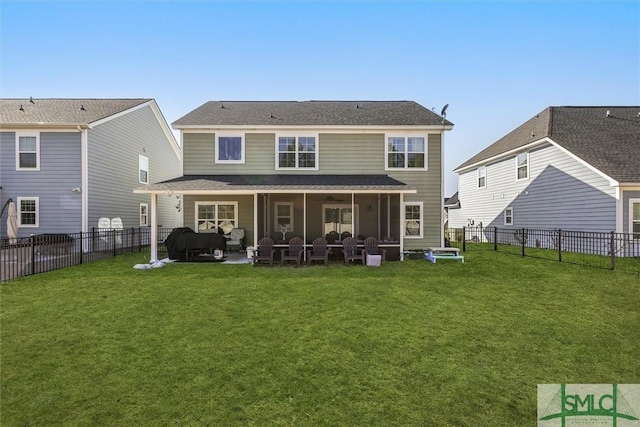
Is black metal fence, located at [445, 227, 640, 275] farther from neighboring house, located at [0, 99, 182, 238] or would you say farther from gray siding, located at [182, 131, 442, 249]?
neighboring house, located at [0, 99, 182, 238]

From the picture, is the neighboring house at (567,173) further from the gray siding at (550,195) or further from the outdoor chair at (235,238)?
the outdoor chair at (235,238)

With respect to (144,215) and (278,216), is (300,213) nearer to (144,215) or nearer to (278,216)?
(278,216)

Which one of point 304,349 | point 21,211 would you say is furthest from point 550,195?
point 21,211

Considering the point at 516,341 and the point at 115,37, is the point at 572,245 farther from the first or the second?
the point at 115,37

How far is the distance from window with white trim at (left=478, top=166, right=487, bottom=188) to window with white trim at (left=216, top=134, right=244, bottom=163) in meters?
A: 17.3

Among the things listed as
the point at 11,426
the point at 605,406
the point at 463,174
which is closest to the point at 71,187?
the point at 11,426

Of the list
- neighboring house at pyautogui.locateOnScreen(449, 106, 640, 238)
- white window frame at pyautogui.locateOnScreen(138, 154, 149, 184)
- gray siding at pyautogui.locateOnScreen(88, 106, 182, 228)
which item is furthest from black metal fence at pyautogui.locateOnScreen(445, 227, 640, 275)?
white window frame at pyautogui.locateOnScreen(138, 154, 149, 184)

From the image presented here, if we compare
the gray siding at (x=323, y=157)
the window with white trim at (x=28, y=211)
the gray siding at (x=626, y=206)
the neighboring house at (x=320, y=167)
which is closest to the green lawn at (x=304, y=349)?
the gray siding at (x=626, y=206)

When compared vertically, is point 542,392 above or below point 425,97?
below

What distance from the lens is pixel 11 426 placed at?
3346 millimetres

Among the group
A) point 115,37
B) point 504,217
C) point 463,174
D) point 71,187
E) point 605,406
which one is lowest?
point 605,406

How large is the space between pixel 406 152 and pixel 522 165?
8472 mm

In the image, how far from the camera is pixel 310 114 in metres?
16.8

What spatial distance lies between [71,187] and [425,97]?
18.9 m
